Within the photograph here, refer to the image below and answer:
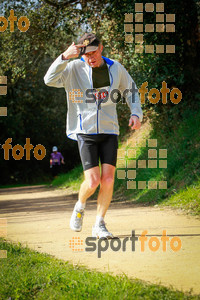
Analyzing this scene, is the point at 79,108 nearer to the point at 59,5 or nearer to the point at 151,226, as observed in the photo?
the point at 151,226

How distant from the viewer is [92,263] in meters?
4.61

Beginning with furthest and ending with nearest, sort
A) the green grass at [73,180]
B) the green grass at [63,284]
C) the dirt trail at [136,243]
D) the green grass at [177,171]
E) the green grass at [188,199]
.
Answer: the green grass at [73,180] < the green grass at [177,171] < the green grass at [188,199] < the dirt trail at [136,243] < the green grass at [63,284]

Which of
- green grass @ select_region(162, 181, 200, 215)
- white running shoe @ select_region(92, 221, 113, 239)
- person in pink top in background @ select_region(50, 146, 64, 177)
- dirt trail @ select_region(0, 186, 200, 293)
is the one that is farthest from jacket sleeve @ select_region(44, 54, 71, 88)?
person in pink top in background @ select_region(50, 146, 64, 177)

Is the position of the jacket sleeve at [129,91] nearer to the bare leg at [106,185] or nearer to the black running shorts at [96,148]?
the black running shorts at [96,148]

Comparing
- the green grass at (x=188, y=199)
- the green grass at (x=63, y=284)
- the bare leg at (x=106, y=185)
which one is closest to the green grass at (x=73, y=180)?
the green grass at (x=188, y=199)

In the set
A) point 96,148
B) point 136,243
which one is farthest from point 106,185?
point 136,243

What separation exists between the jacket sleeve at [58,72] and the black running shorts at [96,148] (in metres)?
0.66

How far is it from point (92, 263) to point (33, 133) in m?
31.7

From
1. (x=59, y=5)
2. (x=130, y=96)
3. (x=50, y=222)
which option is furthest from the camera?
(x=59, y=5)

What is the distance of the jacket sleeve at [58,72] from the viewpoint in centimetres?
532

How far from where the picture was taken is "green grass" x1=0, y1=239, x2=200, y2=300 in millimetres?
3428

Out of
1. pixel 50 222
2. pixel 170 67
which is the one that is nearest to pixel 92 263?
pixel 50 222

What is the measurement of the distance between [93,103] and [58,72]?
1.68ft

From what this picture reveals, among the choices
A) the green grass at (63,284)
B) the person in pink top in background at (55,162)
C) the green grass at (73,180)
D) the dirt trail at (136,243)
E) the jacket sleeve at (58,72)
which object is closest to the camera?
the green grass at (63,284)
